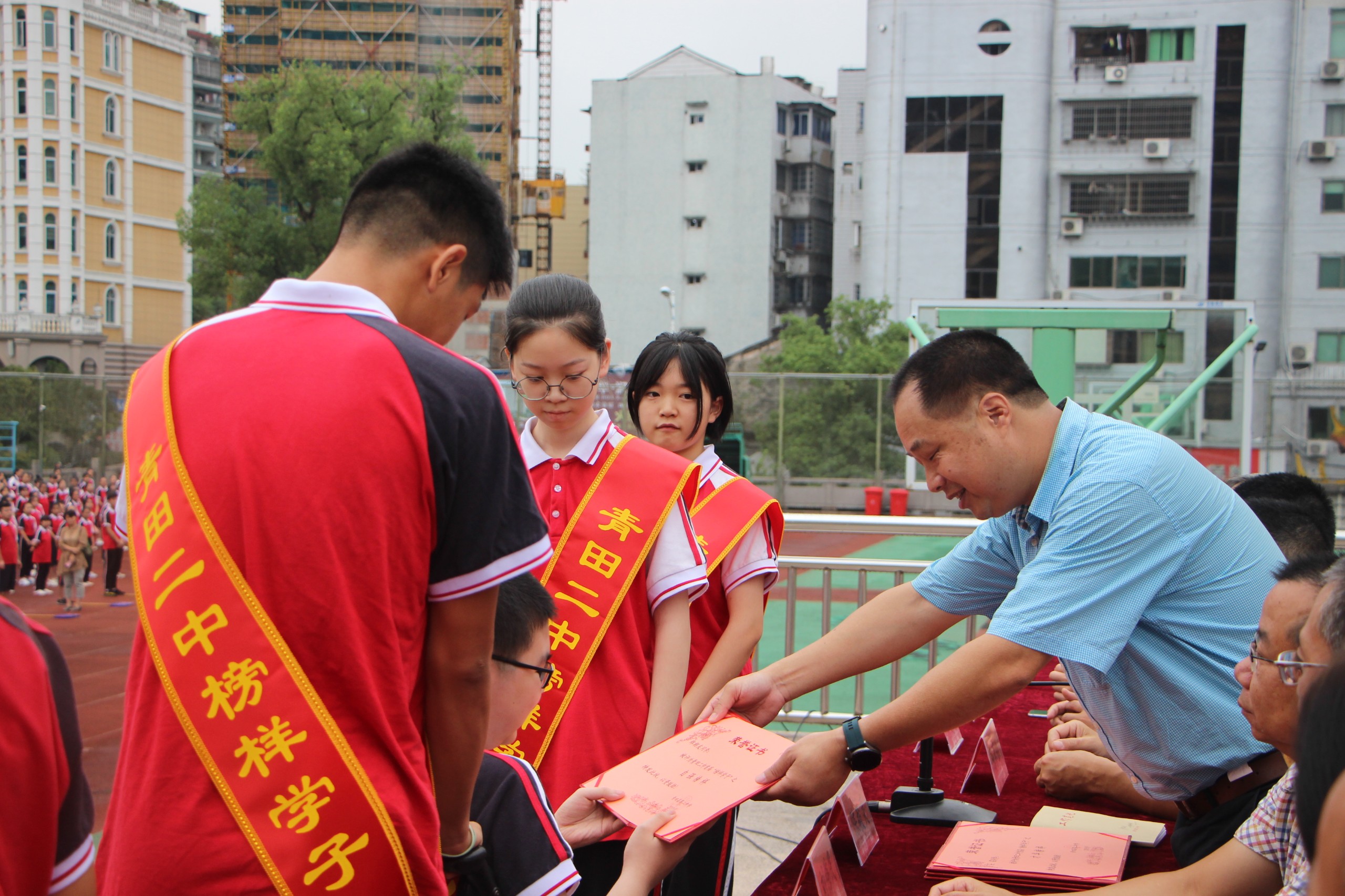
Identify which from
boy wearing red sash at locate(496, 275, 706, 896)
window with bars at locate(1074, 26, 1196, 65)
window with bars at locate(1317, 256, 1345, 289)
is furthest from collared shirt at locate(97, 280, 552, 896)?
window with bars at locate(1074, 26, 1196, 65)

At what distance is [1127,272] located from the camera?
2731 cm

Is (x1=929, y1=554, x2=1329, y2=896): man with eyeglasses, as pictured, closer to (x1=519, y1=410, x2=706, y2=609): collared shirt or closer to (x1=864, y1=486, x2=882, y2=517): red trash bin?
(x1=519, y1=410, x2=706, y2=609): collared shirt

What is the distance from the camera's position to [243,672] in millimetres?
1133

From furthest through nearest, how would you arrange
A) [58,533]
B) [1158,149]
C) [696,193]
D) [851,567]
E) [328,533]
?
[696,193] < [1158,149] < [58,533] < [851,567] < [328,533]

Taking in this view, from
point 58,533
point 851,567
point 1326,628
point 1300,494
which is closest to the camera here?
point 1326,628

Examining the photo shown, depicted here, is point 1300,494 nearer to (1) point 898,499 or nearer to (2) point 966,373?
(2) point 966,373

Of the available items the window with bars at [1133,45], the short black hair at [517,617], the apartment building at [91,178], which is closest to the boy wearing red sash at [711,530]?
the short black hair at [517,617]

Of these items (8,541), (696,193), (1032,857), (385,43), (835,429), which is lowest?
(8,541)

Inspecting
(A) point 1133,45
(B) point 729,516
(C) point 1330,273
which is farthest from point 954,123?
(B) point 729,516

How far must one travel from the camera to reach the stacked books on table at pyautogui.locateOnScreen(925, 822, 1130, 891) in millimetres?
1716

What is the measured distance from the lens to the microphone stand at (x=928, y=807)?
2.20 m

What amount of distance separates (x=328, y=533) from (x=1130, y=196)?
96.8 feet

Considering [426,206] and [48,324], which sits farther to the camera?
[48,324]

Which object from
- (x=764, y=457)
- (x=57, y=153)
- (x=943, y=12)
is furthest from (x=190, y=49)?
(x=764, y=457)
